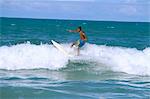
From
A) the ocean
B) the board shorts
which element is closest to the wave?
the ocean

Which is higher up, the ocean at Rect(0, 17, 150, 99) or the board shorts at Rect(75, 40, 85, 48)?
the board shorts at Rect(75, 40, 85, 48)

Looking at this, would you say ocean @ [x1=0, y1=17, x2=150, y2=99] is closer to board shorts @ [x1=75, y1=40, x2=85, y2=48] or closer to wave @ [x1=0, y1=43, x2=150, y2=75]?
wave @ [x1=0, y1=43, x2=150, y2=75]

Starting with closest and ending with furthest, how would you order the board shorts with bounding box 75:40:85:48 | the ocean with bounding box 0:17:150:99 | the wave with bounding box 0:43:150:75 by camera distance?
the ocean with bounding box 0:17:150:99
the wave with bounding box 0:43:150:75
the board shorts with bounding box 75:40:85:48

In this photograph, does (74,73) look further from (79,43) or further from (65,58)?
(79,43)

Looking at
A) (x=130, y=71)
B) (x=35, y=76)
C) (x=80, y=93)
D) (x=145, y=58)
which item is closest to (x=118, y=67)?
(x=130, y=71)

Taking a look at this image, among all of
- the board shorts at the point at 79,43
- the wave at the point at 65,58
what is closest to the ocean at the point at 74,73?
→ the wave at the point at 65,58

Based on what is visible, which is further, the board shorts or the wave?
the board shorts

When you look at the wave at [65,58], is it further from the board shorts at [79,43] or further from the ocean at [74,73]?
the board shorts at [79,43]

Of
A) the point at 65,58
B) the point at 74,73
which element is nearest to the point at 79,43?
the point at 65,58

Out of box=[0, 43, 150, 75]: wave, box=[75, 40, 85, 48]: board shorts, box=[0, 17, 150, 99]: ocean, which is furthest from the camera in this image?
box=[75, 40, 85, 48]: board shorts

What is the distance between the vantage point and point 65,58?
52.5 ft

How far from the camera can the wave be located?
50.1 ft

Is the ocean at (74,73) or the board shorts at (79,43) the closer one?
the ocean at (74,73)

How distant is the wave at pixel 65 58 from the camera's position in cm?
1526
